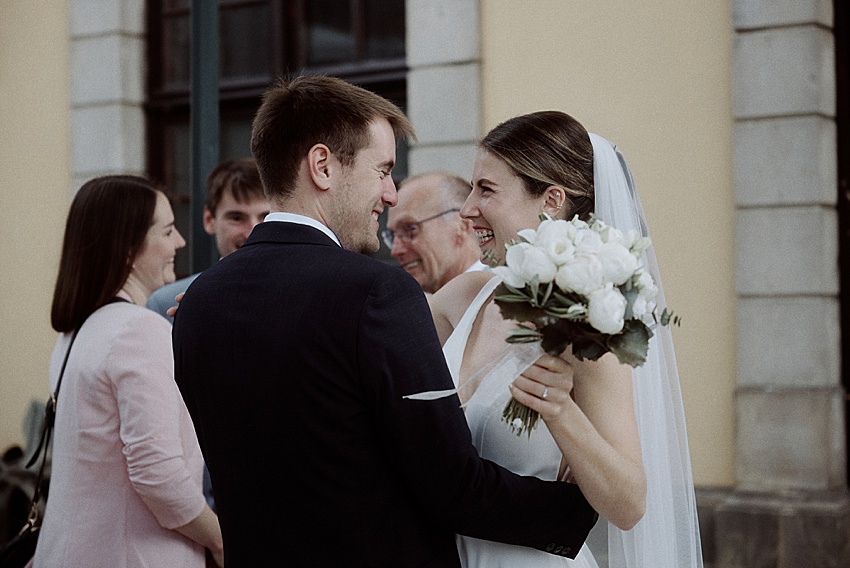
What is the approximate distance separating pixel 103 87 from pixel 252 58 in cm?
114

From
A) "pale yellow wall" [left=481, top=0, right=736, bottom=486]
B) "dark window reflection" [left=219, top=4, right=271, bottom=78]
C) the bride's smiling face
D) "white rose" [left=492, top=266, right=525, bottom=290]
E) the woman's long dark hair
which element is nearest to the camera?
"white rose" [left=492, top=266, right=525, bottom=290]

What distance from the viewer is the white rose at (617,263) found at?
205 cm

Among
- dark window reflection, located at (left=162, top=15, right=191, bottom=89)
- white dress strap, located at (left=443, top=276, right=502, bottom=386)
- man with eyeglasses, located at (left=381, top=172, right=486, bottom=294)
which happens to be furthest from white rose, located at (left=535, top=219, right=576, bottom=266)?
dark window reflection, located at (left=162, top=15, right=191, bottom=89)

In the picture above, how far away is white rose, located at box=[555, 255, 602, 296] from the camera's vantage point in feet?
6.64

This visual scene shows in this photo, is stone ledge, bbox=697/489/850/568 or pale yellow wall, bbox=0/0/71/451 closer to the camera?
stone ledge, bbox=697/489/850/568

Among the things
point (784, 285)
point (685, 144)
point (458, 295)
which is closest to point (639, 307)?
point (458, 295)

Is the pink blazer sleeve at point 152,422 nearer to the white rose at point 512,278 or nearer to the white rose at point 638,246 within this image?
the white rose at point 512,278

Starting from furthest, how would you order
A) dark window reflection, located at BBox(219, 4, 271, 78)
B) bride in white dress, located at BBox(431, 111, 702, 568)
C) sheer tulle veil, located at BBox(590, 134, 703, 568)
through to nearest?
dark window reflection, located at BBox(219, 4, 271, 78), sheer tulle veil, located at BBox(590, 134, 703, 568), bride in white dress, located at BBox(431, 111, 702, 568)

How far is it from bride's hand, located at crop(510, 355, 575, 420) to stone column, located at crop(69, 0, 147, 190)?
6.20 metres

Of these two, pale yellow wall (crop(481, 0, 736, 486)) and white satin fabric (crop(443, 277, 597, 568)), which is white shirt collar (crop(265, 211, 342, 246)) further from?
pale yellow wall (crop(481, 0, 736, 486))

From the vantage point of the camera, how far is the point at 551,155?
2.78 m

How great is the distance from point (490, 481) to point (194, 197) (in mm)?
2389

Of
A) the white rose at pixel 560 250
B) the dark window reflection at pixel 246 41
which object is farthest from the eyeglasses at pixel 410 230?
the dark window reflection at pixel 246 41

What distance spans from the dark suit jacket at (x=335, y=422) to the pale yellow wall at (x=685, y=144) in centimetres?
396
